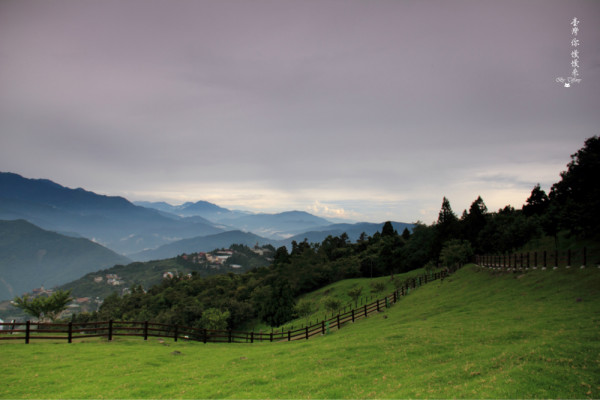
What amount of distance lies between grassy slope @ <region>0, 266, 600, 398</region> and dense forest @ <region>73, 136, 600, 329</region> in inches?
985

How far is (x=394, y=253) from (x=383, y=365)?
88.9 metres

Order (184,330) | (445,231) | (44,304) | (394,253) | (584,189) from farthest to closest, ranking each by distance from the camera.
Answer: (394,253), (445,231), (44,304), (584,189), (184,330)

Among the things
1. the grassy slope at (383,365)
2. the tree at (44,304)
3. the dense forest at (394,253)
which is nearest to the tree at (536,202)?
the dense forest at (394,253)

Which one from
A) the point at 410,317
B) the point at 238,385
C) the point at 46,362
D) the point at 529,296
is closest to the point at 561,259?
the point at 529,296

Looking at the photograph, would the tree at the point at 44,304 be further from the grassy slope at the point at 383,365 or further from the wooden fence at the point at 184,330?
the grassy slope at the point at 383,365

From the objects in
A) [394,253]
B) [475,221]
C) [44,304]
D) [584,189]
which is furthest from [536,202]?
[44,304]

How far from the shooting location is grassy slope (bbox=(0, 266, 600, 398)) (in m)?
9.86

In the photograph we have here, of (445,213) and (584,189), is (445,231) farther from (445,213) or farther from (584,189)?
(584,189)

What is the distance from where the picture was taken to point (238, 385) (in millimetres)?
→ 12633

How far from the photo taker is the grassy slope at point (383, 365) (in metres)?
9.86

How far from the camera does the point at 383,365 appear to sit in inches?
528

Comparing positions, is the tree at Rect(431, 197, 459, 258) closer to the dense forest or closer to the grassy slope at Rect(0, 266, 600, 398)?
the dense forest

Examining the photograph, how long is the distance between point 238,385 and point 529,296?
23.8 meters

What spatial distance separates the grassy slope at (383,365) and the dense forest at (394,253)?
985 inches
